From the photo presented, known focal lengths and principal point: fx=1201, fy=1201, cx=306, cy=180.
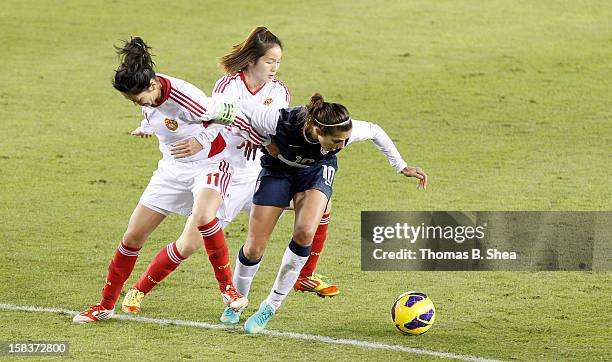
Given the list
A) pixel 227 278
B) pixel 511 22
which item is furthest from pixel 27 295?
pixel 511 22

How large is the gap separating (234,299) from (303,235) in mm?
682

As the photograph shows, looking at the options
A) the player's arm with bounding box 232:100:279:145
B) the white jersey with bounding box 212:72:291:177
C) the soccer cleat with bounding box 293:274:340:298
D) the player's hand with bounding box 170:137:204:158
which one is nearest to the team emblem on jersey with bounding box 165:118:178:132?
the player's hand with bounding box 170:137:204:158

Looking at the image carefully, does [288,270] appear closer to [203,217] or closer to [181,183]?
[203,217]

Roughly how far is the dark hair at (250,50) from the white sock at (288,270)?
1.64m

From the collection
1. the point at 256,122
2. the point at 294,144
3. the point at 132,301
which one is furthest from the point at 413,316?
the point at 132,301

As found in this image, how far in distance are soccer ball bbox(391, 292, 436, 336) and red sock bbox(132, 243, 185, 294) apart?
1.62 meters

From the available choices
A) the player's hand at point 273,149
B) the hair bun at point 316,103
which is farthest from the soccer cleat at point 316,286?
the hair bun at point 316,103

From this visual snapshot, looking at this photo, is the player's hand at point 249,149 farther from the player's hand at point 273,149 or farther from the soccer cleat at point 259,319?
the soccer cleat at point 259,319

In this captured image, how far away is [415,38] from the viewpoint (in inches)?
725

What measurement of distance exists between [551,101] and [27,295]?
8756 millimetres

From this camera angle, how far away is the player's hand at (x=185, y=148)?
26.9 ft

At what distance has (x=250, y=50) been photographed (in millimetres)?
8914

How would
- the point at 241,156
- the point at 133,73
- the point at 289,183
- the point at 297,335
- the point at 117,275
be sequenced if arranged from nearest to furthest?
the point at 133,73 → the point at 297,335 → the point at 289,183 → the point at 117,275 → the point at 241,156

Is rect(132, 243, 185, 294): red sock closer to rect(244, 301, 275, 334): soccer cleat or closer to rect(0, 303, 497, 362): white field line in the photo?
rect(0, 303, 497, 362): white field line
